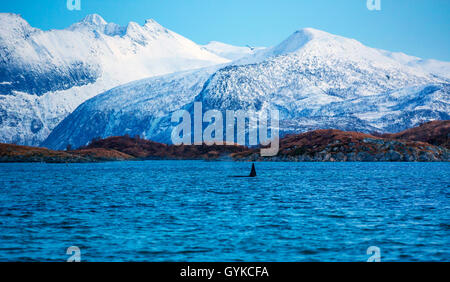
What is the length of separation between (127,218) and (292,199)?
28914mm

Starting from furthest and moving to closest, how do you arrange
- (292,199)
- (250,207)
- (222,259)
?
1. (292,199)
2. (250,207)
3. (222,259)

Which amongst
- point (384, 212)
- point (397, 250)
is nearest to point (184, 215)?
point (384, 212)

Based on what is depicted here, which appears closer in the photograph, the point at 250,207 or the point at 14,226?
the point at 14,226

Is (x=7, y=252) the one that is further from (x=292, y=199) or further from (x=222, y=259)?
(x=292, y=199)

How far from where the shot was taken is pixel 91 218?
55.6 metres

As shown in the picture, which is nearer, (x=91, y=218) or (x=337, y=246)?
(x=337, y=246)

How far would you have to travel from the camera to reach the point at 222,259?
34531 millimetres
